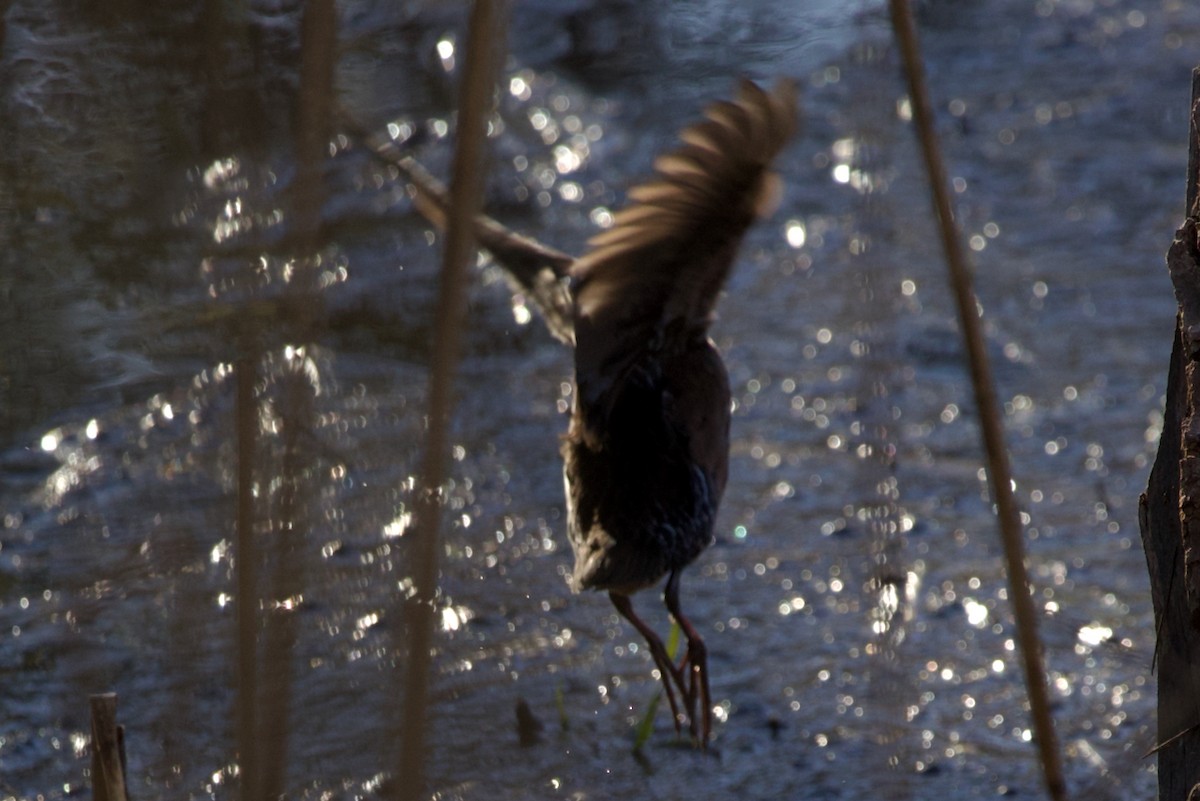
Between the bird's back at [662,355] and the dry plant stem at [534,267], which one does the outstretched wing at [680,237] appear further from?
the dry plant stem at [534,267]

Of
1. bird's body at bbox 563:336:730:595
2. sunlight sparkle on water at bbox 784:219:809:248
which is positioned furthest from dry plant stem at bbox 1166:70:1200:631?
sunlight sparkle on water at bbox 784:219:809:248

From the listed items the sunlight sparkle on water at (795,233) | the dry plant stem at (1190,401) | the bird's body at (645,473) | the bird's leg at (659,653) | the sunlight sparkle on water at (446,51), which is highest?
the sunlight sparkle on water at (446,51)

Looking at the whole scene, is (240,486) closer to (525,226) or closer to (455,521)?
(455,521)

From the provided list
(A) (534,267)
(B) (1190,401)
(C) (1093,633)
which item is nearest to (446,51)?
(A) (534,267)

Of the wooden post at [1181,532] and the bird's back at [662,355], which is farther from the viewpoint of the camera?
the bird's back at [662,355]

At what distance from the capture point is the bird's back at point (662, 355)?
6.07 feet


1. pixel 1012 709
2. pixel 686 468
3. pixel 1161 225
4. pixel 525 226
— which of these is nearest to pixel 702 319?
pixel 686 468

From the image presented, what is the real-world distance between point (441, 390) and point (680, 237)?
65 centimetres

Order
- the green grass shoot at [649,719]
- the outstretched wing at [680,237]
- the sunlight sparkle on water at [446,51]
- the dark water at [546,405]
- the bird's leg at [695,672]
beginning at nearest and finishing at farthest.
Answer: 1. the dark water at [546,405]
2. the outstretched wing at [680,237]
3. the bird's leg at [695,672]
4. the green grass shoot at [649,719]
5. the sunlight sparkle on water at [446,51]

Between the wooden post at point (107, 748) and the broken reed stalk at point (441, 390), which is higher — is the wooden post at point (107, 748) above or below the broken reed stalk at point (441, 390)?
below

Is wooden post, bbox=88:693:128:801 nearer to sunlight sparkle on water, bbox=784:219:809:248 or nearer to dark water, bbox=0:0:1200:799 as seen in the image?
dark water, bbox=0:0:1200:799

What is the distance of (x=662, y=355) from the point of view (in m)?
2.30

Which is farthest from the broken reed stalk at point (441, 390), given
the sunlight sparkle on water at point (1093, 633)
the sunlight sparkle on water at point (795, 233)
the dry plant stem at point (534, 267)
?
the sunlight sparkle on water at point (795, 233)

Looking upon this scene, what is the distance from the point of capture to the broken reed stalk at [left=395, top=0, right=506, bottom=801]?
51.8 inches
